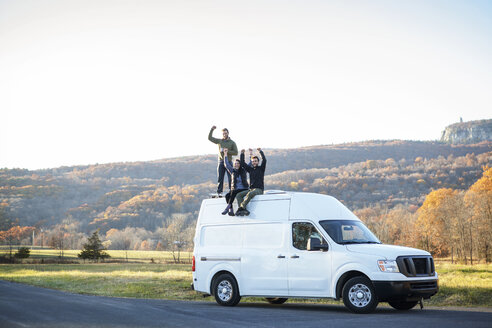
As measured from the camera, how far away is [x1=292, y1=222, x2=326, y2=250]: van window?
14.8 m

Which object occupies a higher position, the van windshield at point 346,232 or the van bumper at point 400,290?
the van windshield at point 346,232

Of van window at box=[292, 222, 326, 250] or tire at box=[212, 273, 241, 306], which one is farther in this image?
tire at box=[212, 273, 241, 306]

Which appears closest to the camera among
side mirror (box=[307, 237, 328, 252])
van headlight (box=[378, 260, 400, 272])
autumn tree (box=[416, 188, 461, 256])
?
van headlight (box=[378, 260, 400, 272])

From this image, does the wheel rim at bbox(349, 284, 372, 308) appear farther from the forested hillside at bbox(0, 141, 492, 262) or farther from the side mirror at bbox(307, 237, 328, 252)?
the forested hillside at bbox(0, 141, 492, 262)

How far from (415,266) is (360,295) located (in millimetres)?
1554

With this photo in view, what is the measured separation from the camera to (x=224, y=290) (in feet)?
54.0

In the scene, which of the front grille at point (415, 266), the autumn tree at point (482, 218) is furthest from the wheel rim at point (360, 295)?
the autumn tree at point (482, 218)

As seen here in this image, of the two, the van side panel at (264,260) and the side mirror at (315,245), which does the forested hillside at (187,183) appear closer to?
the van side panel at (264,260)

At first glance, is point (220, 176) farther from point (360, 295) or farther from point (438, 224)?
point (438, 224)

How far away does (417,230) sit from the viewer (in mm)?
80812

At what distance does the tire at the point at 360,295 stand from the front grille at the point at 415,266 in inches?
35.2

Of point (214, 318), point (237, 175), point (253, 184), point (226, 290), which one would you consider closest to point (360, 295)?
point (214, 318)

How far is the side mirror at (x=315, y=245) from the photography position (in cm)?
1421

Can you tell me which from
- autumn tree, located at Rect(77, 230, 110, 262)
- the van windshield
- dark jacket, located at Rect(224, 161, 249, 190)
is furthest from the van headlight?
autumn tree, located at Rect(77, 230, 110, 262)
